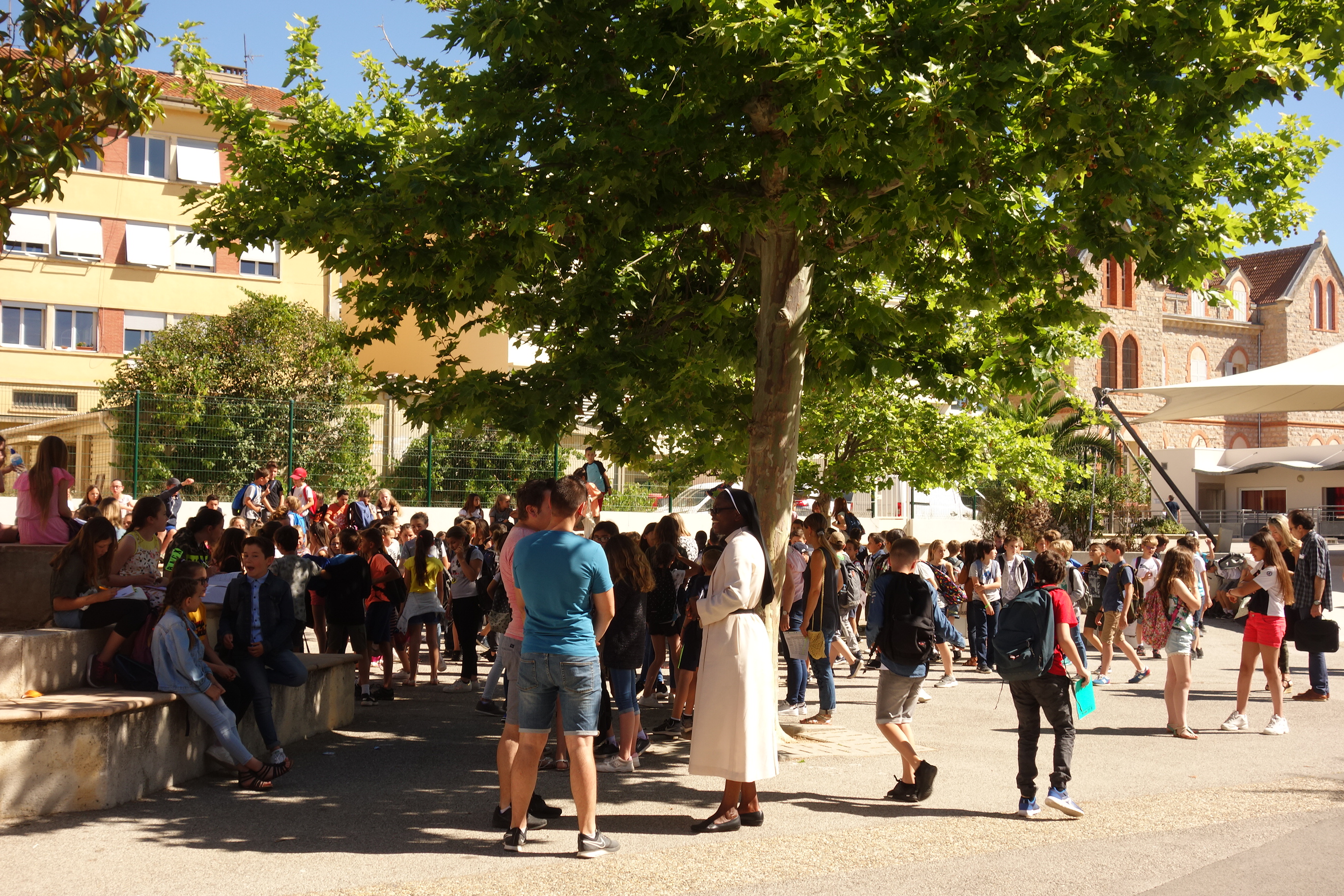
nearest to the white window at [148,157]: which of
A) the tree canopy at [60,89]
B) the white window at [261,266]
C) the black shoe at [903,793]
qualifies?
the white window at [261,266]

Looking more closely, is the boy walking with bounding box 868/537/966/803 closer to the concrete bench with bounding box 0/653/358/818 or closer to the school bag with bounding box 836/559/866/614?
the concrete bench with bounding box 0/653/358/818

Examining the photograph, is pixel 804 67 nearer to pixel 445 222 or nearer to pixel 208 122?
pixel 445 222

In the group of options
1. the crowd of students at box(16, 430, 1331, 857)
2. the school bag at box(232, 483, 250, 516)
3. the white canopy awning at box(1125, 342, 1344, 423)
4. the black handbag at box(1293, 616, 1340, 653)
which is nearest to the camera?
the crowd of students at box(16, 430, 1331, 857)

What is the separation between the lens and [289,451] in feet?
64.4

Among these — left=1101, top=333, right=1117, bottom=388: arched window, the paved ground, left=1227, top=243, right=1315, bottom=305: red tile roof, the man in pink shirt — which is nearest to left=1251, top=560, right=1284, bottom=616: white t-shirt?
the paved ground

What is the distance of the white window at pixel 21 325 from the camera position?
35.0 metres

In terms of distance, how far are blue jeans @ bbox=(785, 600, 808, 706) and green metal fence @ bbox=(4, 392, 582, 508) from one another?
8.59 metres

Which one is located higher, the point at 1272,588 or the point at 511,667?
the point at 1272,588

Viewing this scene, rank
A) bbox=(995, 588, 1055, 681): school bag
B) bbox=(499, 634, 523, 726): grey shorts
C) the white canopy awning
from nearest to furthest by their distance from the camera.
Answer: bbox=(499, 634, 523, 726): grey shorts < bbox=(995, 588, 1055, 681): school bag < the white canopy awning

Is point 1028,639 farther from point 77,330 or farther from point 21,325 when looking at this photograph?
point 21,325

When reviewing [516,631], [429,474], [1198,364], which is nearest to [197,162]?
[429,474]

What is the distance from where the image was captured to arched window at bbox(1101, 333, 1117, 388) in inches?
2201

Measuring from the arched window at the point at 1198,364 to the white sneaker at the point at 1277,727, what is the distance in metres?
52.9

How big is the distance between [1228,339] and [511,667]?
61.1 metres
